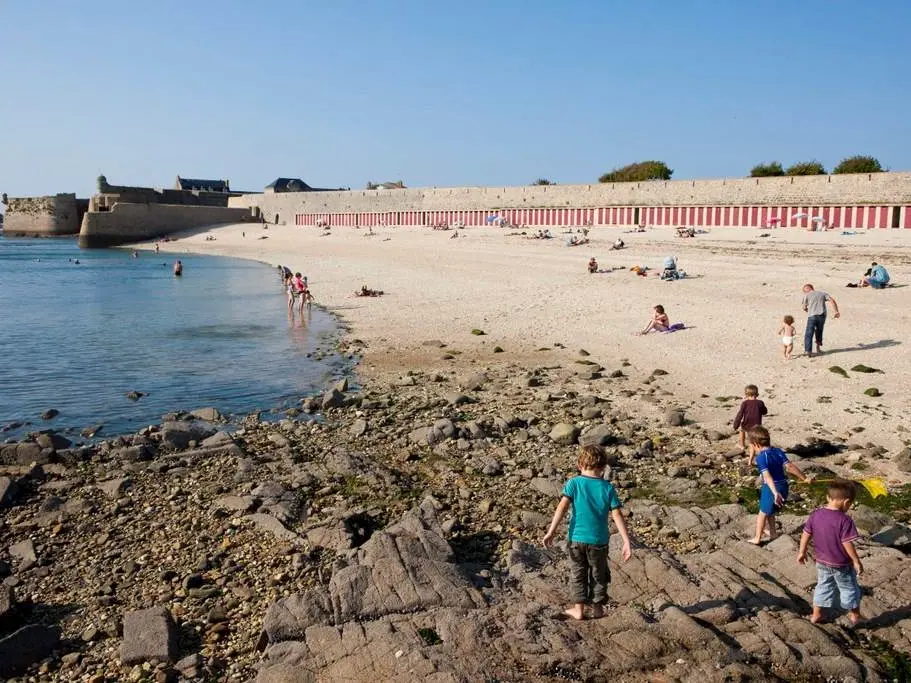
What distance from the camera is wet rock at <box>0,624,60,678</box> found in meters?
5.86

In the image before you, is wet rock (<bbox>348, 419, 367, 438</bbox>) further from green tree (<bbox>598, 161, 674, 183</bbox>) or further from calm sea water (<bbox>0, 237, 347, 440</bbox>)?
green tree (<bbox>598, 161, 674, 183</bbox>)

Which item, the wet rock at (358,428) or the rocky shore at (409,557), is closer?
the rocky shore at (409,557)

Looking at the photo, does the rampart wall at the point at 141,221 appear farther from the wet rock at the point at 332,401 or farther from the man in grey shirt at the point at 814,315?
the man in grey shirt at the point at 814,315

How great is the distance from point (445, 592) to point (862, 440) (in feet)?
24.3

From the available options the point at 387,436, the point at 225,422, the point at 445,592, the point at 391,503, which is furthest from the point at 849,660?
the point at 225,422

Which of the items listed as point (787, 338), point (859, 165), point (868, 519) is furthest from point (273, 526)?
point (859, 165)

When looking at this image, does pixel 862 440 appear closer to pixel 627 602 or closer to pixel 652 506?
pixel 652 506

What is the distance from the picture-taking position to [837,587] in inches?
225

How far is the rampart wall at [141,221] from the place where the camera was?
76938 mm

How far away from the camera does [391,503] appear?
909 cm

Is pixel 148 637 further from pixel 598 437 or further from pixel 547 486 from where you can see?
pixel 598 437

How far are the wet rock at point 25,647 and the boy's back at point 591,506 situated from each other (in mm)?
4315

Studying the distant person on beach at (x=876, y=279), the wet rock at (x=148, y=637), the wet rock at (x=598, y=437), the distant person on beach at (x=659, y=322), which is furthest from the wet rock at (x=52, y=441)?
the distant person on beach at (x=876, y=279)

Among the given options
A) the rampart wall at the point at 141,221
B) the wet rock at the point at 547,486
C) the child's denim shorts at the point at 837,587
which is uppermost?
the rampart wall at the point at 141,221
